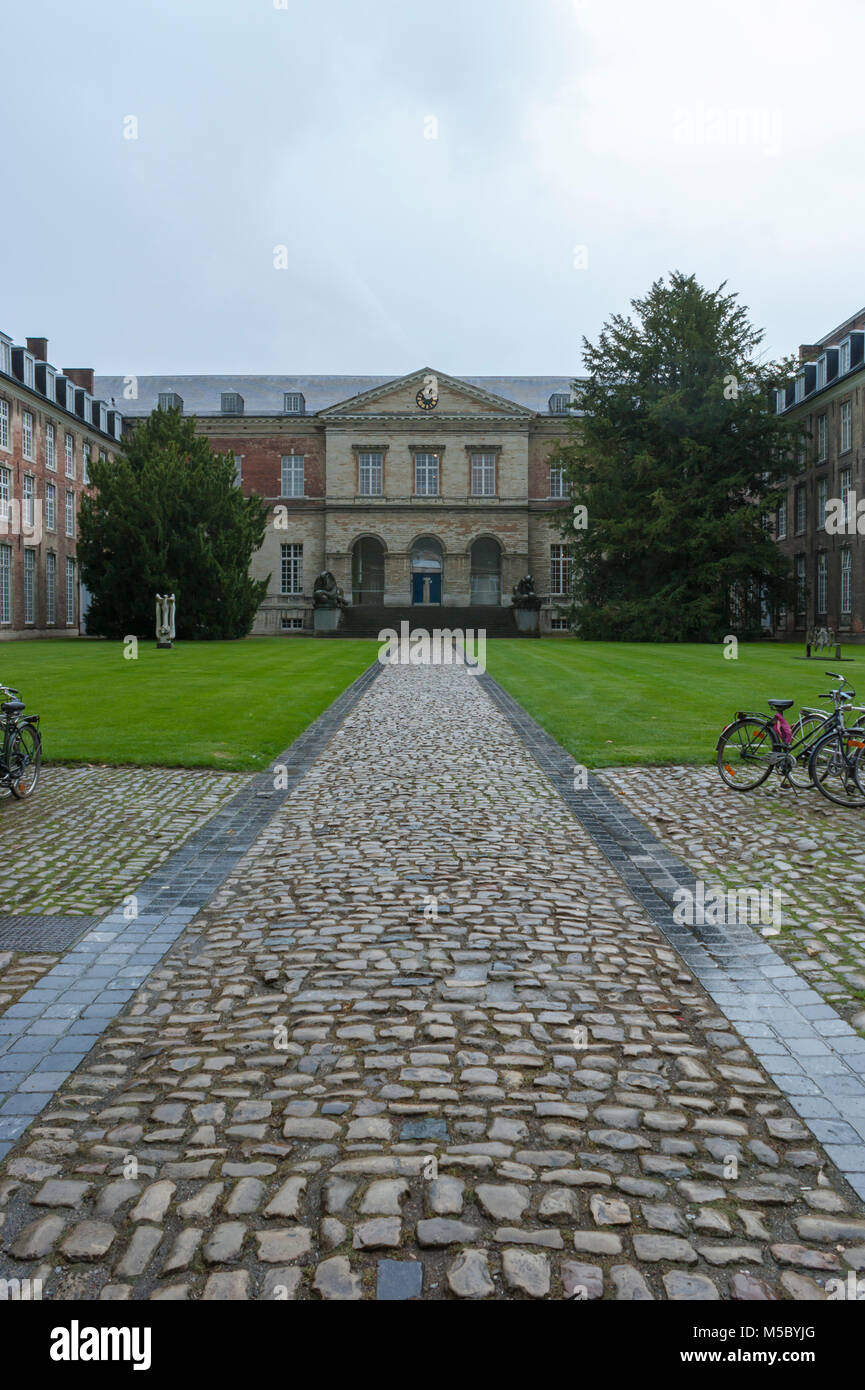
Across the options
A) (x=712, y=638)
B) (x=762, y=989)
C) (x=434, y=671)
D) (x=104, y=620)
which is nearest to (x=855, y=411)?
(x=712, y=638)

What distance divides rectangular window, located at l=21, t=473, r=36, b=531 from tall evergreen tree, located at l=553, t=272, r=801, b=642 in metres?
23.4

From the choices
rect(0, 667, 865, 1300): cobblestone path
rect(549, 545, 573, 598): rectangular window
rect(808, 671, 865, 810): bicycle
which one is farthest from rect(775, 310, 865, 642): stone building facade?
rect(0, 667, 865, 1300): cobblestone path

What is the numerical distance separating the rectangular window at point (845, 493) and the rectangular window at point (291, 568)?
29276 millimetres

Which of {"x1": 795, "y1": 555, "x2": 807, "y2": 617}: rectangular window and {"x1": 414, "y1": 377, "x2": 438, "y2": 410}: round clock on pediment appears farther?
{"x1": 414, "y1": 377, "x2": 438, "y2": 410}: round clock on pediment

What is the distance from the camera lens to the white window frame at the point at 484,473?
55844 millimetres

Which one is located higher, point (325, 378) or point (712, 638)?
point (325, 378)

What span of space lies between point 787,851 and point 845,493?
37599 mm

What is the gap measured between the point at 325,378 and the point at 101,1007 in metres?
→ 62.2

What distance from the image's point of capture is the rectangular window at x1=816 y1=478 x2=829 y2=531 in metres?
43.3

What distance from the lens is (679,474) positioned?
39875mm

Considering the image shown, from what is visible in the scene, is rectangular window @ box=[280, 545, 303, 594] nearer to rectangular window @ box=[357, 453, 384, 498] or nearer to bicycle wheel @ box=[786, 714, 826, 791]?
rectangular window @ box=[357, 453, 384, 498]

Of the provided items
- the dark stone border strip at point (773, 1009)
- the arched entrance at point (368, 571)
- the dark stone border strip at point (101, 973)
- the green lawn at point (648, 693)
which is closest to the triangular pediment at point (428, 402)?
the arched entrance at point (368, 571)
